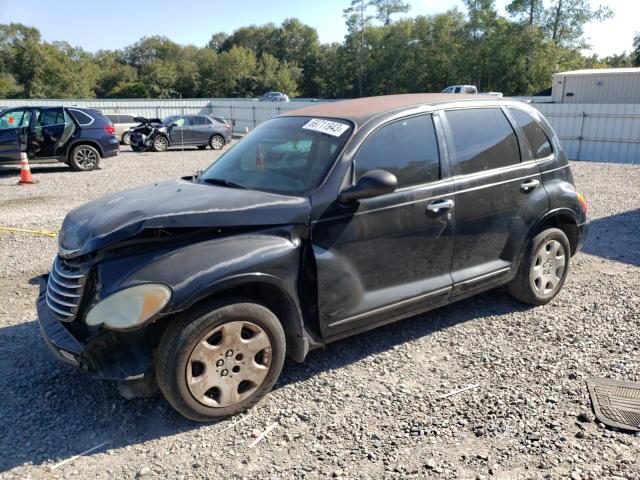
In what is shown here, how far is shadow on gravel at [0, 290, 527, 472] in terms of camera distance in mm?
Result: 3045

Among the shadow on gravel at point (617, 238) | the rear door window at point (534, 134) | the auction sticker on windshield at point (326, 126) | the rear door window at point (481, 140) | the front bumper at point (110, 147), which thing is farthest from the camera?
the front bumper at point (110, 147)

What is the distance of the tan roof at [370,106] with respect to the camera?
3874 mm

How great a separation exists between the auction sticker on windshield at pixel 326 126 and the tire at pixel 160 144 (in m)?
17.7

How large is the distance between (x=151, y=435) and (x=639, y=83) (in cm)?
2677

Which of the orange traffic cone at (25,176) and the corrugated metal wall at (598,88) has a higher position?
the corrugated metal wall at (598,88)

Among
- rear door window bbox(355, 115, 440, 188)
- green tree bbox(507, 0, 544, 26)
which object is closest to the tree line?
green tree bbox(507, 0, 544, 26)

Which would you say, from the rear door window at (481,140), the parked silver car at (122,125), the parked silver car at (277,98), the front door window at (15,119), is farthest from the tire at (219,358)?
the parked silver car at (277,98)

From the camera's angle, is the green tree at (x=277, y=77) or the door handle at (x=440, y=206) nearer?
the door handle at (x=440, y=206)

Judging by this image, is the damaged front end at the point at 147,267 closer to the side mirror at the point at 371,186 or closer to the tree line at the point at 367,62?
the side mirror at the point at 371,186

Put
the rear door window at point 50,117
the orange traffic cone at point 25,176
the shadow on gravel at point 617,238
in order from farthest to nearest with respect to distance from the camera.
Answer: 1. the rear door window at point 50,117
2. the orange traffic cone at point 25,176
3. the shadow on gravel at point 617,238

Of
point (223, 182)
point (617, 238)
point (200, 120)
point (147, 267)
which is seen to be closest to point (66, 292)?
point (147, 267)

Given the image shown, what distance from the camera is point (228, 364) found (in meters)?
3.14

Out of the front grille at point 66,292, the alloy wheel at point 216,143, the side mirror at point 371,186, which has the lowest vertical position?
the alloy wheel at point 216,143

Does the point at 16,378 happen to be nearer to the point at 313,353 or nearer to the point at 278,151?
the point at 313,353
